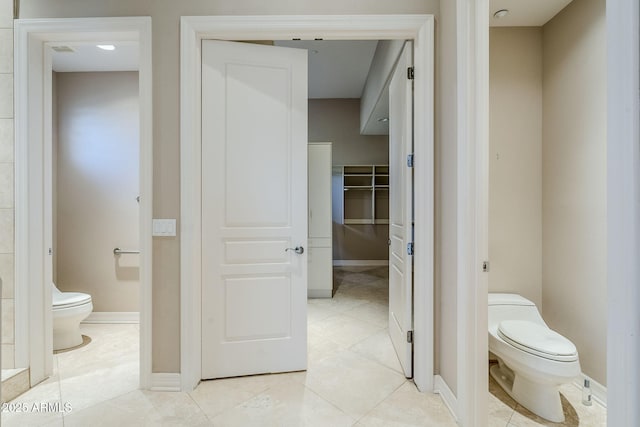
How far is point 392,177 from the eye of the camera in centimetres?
265

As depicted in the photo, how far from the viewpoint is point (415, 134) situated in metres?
2.00

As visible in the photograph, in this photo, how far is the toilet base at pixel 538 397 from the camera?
5.68ft

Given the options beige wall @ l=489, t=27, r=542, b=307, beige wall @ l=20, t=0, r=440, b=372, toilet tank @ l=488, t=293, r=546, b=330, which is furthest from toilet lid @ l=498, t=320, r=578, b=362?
beige wall @ l=20, t=0, r=440, b=372

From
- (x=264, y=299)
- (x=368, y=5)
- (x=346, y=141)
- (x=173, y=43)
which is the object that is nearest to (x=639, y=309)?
(x=264, y=299)

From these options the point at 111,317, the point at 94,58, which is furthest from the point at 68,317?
the point at 94,58

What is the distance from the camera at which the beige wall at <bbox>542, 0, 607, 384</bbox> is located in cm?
195

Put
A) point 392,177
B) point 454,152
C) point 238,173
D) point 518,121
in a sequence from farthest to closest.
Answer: point 392,177, point 518,121, point 238,173, point 454,152

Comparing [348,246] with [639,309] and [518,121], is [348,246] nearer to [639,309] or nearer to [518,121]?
[518,121]

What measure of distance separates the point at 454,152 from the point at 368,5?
1.08m

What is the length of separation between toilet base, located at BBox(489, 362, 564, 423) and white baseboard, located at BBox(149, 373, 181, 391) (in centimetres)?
206

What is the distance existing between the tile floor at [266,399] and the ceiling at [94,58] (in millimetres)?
2579

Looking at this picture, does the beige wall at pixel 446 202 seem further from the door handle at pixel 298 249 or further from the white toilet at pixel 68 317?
the white toilet at pixel 68 317

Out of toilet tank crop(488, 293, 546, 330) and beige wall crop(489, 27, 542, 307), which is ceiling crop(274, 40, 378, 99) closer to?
beige wall crop(489, 27, 542, 307)

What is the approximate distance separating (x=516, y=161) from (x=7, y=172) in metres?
3.48
